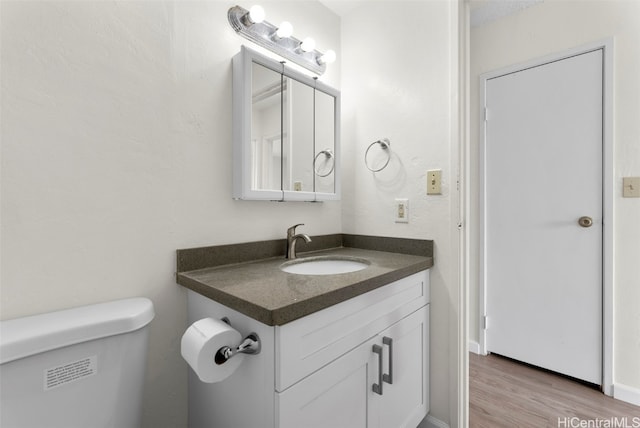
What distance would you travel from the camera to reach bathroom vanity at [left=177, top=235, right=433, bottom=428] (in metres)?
0.73

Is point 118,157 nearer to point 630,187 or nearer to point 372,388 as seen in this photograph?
point 372,388

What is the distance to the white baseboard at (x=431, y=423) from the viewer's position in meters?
1.33

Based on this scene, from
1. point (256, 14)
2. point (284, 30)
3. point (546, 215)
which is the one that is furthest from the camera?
point (546, 215)

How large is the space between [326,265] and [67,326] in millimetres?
970

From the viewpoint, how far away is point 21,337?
65cm

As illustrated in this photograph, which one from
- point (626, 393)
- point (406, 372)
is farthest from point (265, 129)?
point (626, 393)

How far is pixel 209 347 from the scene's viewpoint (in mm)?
712

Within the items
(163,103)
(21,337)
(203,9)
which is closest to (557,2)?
(203,9)

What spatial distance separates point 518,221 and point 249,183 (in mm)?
1798

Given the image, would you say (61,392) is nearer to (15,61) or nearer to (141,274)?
(141,274)

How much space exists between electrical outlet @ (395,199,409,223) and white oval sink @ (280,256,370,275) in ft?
1.07

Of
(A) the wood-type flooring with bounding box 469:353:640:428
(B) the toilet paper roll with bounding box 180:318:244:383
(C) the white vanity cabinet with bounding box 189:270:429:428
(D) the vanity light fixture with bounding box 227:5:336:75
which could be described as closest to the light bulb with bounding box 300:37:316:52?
(D) the vanity light fixture with bounding box 227:5:336:75

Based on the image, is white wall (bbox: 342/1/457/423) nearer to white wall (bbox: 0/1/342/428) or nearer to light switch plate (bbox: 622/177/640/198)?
white wall (bbox: 0/1/342/428)

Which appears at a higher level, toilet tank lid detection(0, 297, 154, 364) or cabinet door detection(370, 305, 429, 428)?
toilet tank lid detection(0, 297, 154, 364)
